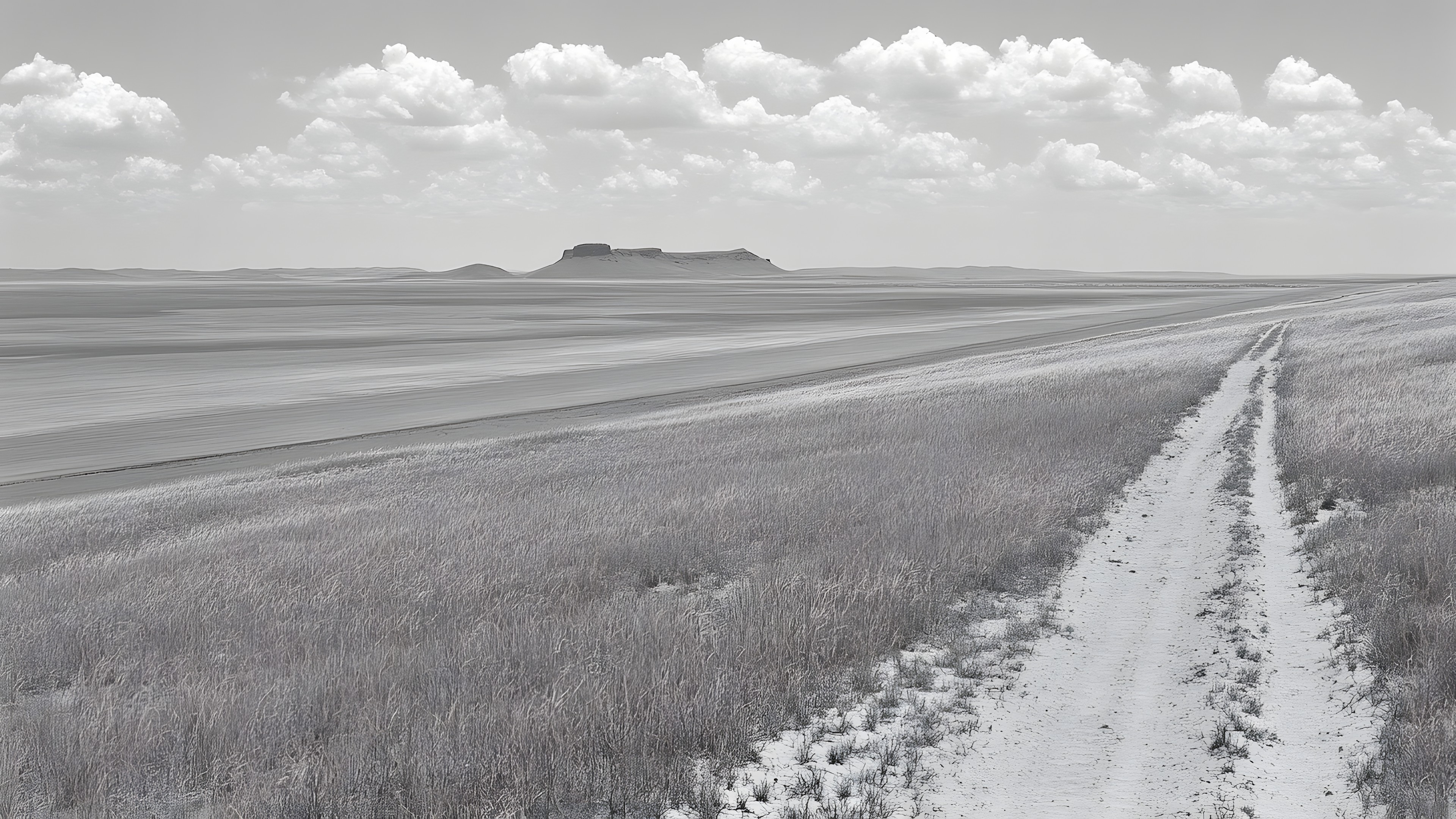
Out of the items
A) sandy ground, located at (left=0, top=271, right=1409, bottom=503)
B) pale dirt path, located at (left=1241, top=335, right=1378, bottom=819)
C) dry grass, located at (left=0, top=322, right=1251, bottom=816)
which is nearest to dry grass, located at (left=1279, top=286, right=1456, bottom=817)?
pale dirt path, located at (left=1241, top=335, right=1378, bottom=819)

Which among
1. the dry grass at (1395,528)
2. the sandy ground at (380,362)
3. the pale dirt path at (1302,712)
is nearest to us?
the pale dirt path at (1302,712)

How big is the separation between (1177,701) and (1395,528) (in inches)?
173

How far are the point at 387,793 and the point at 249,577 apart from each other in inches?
248

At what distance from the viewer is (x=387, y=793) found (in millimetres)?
Answer: 4871

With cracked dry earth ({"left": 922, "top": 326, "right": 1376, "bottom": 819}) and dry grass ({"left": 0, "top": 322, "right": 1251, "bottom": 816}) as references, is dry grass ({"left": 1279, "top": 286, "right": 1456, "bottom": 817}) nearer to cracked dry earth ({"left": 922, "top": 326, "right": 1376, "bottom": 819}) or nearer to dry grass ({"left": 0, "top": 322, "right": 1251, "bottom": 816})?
cracked dry earth ({"left": 922, "top": 326, "right": 1376, "bottom": 819})

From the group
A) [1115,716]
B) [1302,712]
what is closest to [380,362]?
[1115,716]

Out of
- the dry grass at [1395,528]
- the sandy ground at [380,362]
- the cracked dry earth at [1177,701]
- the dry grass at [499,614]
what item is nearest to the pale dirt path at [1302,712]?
the cracked dry earth at [1177,701]

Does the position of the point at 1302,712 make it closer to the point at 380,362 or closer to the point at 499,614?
the point at 499,614

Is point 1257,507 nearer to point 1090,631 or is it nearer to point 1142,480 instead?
point 1142,480

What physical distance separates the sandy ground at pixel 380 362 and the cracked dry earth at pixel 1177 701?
23068mm

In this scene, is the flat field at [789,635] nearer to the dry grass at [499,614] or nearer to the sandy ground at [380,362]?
the dry grass at [499,614]

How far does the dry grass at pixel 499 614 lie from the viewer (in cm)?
A: 511

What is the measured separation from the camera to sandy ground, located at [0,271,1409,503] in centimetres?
2905

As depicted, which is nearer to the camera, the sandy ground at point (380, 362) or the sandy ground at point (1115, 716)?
the sandy ground at point (1115, 716)
